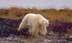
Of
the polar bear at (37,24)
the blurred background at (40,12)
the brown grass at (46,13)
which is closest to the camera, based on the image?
the polar bear at (37,24)

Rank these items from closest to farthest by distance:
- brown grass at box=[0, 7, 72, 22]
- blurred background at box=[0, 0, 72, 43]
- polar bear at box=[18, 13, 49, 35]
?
polar bear at box=[18, 13, 49, 35], blurred background at box=[0, 0, 72, 43], brown grass at box=[0, 7, 72, 22]

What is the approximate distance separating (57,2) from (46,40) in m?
2.50

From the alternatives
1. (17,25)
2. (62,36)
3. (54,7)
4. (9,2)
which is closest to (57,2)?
Result: (54,7)

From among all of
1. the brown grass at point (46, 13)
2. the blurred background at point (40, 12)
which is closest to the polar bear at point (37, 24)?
the blurred background at point (40, 12)

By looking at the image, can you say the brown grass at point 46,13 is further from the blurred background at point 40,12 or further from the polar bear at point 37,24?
the polar bear at point 37,24

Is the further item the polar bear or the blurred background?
the blurred background

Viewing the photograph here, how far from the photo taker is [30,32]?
3.28 m

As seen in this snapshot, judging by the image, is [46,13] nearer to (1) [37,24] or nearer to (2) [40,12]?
(2) [40,12]

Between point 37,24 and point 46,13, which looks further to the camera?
point 46,13

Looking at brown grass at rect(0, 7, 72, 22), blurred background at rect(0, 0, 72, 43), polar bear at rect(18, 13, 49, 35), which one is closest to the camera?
polar bear at rect(18, 13, 49, 35)

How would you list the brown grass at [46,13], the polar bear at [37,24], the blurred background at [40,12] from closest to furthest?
the polar bear at [37,24] → the blurred background at [40,12] → the brown grass at [46,13]

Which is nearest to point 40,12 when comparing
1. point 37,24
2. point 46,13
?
point 46,13

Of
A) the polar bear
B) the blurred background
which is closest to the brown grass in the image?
the blurred background

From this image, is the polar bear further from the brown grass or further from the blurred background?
the brown grass
